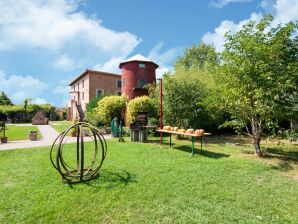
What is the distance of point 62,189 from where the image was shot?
562 centimetres

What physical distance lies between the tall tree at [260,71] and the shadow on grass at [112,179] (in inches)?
213

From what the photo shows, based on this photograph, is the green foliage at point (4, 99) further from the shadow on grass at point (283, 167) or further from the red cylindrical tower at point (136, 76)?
the shadow on grass at point (283, 167)

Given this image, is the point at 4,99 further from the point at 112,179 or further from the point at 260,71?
the point at 260,71

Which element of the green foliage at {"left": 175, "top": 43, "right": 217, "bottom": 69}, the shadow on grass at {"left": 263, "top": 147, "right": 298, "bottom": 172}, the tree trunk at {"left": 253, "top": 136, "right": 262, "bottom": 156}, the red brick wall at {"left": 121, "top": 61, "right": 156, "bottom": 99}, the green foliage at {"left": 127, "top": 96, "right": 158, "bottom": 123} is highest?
the green foliage at {"left": 175, "top": 43, "right": 217, "bottom": 69}

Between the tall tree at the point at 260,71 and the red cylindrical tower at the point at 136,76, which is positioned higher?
the red cylindrical tower at the point at 136,76

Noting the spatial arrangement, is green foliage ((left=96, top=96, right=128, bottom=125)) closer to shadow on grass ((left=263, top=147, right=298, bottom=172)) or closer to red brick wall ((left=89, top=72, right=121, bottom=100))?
red brick wall ((left=89, top=72, right=121, bottom=100))

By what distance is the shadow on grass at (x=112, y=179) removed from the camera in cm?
593

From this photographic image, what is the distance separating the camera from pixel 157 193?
5332 mm

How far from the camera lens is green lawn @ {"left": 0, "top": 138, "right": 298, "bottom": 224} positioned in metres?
4.33

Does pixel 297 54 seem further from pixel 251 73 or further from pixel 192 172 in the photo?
pixel 192 172

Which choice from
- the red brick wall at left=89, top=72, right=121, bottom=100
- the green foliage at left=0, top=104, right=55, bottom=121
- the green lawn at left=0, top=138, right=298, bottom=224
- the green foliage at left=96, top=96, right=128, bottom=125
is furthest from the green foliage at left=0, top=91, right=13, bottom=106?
the green lawn at left=0, top=138, right=298, bottom=224

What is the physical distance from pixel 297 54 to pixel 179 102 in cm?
708

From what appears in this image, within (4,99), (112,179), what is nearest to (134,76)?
(112,179)

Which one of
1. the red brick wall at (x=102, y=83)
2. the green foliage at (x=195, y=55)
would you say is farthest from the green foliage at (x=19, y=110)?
the green foliage at (x=195, y=55)
